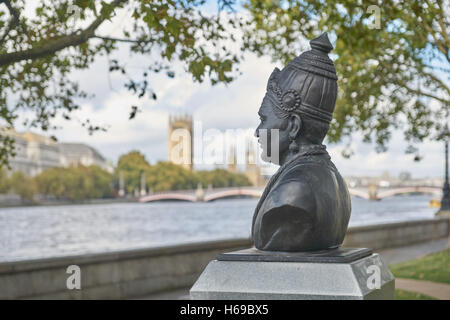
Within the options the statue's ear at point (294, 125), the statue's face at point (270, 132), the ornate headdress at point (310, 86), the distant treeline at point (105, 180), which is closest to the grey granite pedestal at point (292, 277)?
the statue's face at point (270, 132)

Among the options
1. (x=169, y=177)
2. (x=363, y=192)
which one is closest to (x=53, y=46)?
(x=363, y=192)

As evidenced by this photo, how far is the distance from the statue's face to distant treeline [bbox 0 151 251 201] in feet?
299

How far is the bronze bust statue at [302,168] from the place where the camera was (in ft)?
15.7

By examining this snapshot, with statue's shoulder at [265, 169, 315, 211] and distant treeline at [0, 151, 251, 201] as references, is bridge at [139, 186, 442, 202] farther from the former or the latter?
statue's shoulder at [265, 169, 315, 211]

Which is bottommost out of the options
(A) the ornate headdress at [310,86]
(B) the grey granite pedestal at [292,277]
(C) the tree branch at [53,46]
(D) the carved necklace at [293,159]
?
(B) the grey granite pedestal at [292,277]

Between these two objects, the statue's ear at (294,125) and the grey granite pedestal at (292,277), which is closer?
the grey granite pedestal at (292,277)

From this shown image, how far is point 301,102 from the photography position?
5.04m

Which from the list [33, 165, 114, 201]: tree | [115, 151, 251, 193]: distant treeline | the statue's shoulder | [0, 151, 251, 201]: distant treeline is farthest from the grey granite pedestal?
[115, 151, 251, 193]: distant treeline

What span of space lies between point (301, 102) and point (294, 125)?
189 millimetres

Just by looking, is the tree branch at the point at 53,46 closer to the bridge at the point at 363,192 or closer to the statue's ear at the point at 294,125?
the statue's ear at the point at 294,125

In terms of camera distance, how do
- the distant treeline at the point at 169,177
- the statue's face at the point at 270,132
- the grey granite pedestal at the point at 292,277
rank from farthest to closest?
the distant treeline at the point at 169,177 → the statue's face at the point at 270,132 → the grey granite pedestal at the point at 292,277

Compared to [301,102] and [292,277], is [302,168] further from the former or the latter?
[292,277]

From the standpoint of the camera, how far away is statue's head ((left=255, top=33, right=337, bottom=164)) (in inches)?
198

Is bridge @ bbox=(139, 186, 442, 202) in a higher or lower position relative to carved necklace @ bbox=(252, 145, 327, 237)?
lower
